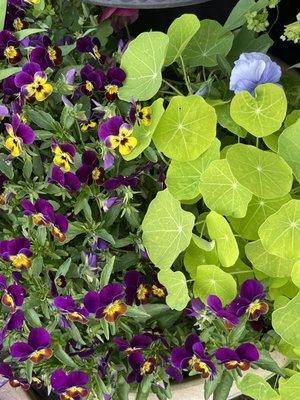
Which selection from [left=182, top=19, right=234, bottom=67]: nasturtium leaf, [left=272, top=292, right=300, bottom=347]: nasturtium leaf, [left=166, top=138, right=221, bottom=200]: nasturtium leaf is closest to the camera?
[left=272, top=292, right=300, bottom=347]: nasturtium leaf

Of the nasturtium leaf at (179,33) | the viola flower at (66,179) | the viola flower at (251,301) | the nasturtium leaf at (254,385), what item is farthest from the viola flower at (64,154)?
the nasturtium leaf at (254,385)

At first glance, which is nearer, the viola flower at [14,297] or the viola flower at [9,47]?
the viola flower at [14,297]

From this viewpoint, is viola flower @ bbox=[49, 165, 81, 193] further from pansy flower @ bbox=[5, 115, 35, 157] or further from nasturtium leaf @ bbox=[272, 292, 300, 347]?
nasturtium leaf @ bbox=[272, 292, 300, 347]

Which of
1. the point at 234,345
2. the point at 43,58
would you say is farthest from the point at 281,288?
the point at 43,58

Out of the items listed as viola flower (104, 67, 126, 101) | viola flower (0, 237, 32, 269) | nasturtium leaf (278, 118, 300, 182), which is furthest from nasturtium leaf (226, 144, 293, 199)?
viola flower (0, 237, 32, 269)

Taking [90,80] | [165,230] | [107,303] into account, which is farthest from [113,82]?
[107,303]

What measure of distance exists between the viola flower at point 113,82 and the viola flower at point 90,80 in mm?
11

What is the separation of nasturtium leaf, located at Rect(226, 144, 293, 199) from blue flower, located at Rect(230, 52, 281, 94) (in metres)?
0.11

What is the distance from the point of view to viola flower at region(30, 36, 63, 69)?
1096 mm

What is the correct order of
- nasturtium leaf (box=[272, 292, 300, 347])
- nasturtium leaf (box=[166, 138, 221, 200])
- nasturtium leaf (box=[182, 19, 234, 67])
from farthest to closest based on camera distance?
1. nasturtium leaf (box=[182, 19, 234, 67])
2. nasturtium leaf (box=[166, 138, 221, 200])
3. nasturtium leaf (box=[272, 292, 300, 347])

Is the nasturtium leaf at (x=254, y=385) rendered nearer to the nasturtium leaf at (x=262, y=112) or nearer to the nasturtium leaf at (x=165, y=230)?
the nasturtium leaf at (x=165, y=230)

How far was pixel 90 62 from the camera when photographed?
49.4 inches

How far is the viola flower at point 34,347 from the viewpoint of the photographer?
1.01 meters

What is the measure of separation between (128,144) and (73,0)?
54cm
